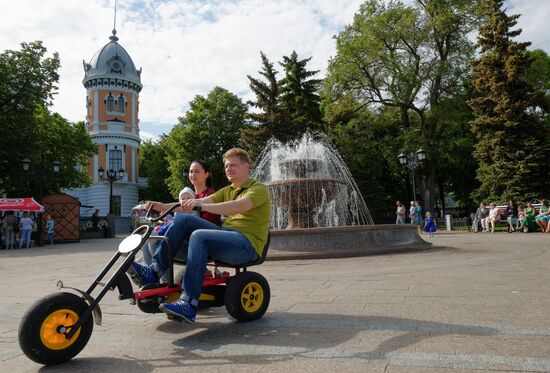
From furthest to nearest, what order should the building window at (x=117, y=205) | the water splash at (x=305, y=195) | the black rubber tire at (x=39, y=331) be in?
the building window at (x=117, y=205) → the water splash at (x=305, y=195) → the black rubber tire at (x=39, y=331)

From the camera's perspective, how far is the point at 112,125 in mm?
52000

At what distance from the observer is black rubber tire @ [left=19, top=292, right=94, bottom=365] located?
114 inches

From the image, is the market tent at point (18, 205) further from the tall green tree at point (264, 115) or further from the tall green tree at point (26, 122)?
the tall green tree at point (264, 115)

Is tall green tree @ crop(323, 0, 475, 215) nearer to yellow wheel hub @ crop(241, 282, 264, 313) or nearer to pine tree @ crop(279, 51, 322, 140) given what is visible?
pine tree @ crop(279, 51, 322, 140)

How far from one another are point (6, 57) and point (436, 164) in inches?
1135

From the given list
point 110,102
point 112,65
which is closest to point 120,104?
point 110,102

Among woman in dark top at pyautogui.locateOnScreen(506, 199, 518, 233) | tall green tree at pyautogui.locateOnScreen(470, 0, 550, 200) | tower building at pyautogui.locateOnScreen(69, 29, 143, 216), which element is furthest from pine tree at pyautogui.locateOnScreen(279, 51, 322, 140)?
tower building at pyautogui.locateOnScreen(69, 29, 143, 216)

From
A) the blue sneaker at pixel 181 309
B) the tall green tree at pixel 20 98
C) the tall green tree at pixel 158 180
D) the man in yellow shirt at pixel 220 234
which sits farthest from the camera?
the tall green tree at pixel 158 180

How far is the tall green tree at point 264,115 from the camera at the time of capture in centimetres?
3556

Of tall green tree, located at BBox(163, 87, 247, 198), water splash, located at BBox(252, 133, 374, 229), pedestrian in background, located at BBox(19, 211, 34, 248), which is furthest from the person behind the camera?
tall green tree, located at BBox(163, 87, 247, 198)

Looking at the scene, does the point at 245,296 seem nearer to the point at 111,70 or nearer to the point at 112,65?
the point at 111,70

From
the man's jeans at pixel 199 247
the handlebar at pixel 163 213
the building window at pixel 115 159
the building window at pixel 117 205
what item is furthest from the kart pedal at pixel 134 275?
the building window at pixel 115 159

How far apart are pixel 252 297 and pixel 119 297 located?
119 cm

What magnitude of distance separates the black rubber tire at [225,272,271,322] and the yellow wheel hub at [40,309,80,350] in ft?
4.33
